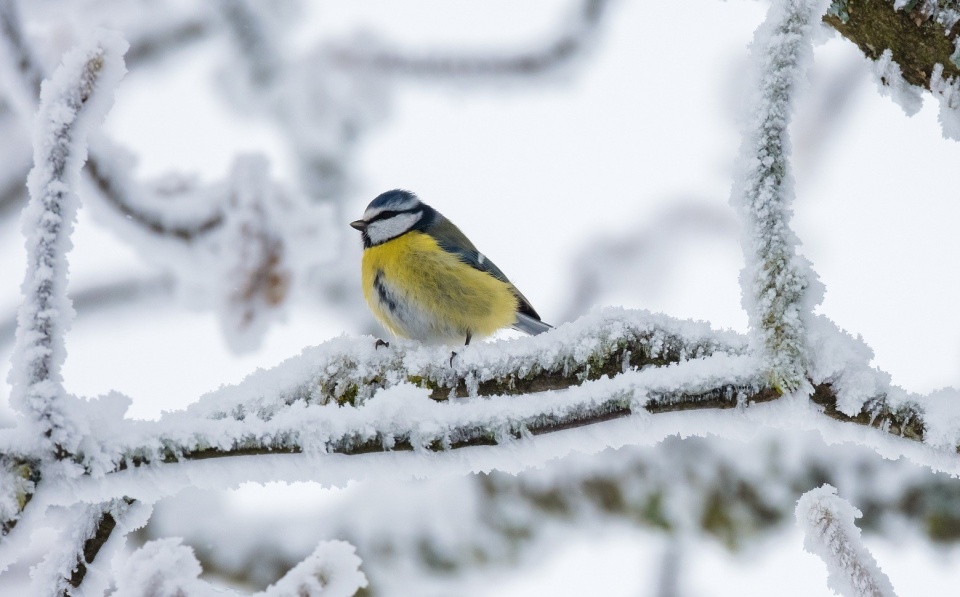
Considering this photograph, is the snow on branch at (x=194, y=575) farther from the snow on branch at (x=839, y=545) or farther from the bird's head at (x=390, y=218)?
the bird's head at (x=390, y=218)

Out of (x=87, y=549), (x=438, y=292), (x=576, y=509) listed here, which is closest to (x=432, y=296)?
(x=438, y=292)

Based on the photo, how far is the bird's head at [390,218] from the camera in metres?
3.30

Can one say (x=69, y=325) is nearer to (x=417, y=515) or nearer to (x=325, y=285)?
(x=417, y=515)

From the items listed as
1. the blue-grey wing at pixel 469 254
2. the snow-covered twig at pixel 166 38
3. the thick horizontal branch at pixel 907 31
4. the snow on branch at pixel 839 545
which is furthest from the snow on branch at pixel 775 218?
the snow-covered twig at pixel 166 38

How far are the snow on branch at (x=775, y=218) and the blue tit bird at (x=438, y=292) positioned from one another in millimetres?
1898

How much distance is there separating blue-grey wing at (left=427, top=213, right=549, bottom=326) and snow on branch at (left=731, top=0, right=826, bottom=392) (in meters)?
2.00

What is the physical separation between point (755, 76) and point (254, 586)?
2874 mm

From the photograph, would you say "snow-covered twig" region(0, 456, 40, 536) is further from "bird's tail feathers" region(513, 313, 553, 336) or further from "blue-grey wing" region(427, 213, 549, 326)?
"bird's tail feathers" region(513, 313, 553, 336)

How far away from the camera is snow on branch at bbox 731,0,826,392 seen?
1.02 meters

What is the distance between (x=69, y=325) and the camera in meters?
0.98

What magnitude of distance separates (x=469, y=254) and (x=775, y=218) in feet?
6.94

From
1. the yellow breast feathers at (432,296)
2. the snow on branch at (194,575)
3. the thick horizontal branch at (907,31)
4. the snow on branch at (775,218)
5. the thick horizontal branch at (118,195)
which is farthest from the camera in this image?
the yellow breast feathers at (432,296)

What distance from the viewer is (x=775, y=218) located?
1.04 meters

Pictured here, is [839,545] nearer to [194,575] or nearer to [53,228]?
[194,575]
